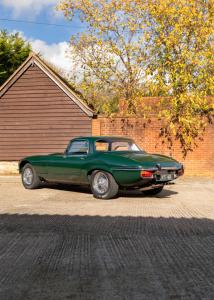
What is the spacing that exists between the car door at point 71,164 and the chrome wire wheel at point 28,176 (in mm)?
816

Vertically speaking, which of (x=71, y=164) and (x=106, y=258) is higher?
(x=71, y=164)

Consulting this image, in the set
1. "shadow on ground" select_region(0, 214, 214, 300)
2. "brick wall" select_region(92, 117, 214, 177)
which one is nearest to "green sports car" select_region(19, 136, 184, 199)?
"shadow on ground" select_region(0, 214, 214, 300)

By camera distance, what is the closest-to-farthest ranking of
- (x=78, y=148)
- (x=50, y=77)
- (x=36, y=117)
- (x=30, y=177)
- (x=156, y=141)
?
1. (x=78, y=148)
2. (x=30, y=177)
3. (x=156, y=141)
4. (x=50, y=77)
5. (x=36, y=117)

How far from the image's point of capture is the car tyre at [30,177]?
11.6m

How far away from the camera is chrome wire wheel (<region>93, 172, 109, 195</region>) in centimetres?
967

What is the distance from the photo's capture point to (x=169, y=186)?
43.0 ft

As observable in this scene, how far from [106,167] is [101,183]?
0.47 metres

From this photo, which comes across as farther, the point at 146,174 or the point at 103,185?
the point at 103,185

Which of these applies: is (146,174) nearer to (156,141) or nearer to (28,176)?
(28,176)

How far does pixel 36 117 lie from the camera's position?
59.9ft

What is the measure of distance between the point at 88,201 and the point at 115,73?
36.2ft

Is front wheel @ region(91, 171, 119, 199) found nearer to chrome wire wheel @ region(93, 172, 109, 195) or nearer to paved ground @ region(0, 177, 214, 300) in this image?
chrome wire wheel @ region(93, 172, 109, 195)

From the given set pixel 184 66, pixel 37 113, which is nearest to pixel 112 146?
pixel 184 66

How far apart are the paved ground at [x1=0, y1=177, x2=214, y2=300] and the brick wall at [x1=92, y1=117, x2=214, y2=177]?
6788 millimetres
